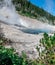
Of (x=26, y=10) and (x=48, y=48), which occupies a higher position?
(x=48, y=48)

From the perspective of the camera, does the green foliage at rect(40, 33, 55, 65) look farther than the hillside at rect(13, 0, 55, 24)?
No

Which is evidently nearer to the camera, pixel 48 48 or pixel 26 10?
pixel 48 48

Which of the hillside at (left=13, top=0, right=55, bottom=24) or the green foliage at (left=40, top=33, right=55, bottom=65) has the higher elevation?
the green foliage at (left=40, top=33, right=55, bottom=65)

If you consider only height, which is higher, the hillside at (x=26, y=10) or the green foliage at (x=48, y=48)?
the green foliage at (x=48, y=48)

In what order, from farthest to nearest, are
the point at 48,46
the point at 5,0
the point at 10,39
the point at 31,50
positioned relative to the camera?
the point at 5,0 → the point at 10,39 → the point at 31,50 → the point at 48,46

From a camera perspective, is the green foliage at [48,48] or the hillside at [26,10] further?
the hillside at [26,10]

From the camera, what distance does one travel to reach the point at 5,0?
37.6m

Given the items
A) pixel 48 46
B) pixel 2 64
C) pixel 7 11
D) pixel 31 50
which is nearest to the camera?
pixel 2 64

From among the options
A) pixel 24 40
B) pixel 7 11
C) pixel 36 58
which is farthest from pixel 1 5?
pixel 36 58

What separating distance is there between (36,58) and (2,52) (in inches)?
55.2

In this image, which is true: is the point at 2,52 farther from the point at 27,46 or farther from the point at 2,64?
the point at 27,46

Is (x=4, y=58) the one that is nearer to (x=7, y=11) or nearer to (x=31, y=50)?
(x=31, y=50)

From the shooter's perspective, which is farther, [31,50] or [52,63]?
[31,50]

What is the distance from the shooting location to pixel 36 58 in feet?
28.1
